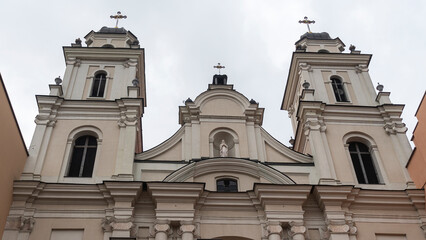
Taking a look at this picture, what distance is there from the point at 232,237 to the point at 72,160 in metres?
7.41

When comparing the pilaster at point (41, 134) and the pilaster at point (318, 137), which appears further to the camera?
the pilaster at point (318, 137)

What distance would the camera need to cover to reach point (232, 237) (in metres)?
17.4

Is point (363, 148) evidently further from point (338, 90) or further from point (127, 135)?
point (127, 135)

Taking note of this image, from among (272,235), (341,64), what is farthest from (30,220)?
(341,64)

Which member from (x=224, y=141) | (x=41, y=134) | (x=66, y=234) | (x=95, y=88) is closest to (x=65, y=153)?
(x=41, y=134)

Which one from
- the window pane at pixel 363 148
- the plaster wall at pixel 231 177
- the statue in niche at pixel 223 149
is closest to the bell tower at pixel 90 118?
the plaster wall at pixel 231 177

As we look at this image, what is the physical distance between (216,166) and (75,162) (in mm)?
5841

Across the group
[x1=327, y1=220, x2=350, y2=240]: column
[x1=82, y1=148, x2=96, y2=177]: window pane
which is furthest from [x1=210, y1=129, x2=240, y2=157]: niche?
[x1=327, y1=220, x2=350, y2=240]: column

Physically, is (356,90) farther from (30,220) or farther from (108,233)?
(30,220)

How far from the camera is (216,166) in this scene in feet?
63.0

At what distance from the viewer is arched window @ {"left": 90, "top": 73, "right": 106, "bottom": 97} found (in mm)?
22766

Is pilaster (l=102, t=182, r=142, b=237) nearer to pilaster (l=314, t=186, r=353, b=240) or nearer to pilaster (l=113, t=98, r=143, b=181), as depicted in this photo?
pilaster (l=113, t=98, r=143, b=181)

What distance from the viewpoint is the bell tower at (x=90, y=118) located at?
1900 cm

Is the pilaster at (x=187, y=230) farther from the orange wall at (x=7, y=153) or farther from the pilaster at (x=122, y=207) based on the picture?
the orange wall at (x=7, y=153)
